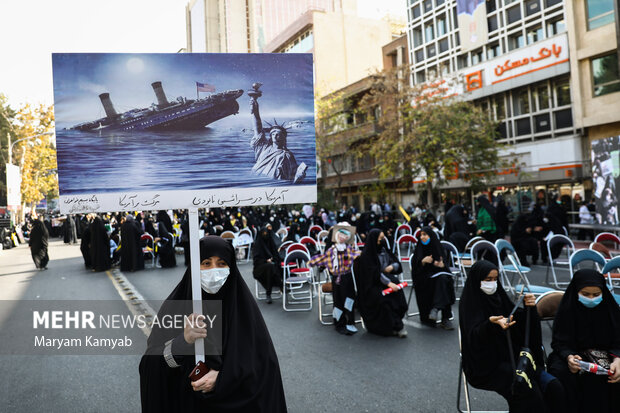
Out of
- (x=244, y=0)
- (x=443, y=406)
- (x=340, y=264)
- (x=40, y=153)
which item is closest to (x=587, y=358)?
(x=443, y=406)

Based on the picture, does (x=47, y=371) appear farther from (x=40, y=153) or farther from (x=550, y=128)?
(x=40, y=153)

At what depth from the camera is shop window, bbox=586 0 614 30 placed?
1892 centimetres

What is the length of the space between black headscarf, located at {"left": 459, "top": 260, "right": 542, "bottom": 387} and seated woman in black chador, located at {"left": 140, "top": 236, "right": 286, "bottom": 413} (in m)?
1.60

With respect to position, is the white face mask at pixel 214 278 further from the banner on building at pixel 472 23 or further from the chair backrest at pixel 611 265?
the banner on building at pixel 472 23

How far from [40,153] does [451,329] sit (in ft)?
99.9

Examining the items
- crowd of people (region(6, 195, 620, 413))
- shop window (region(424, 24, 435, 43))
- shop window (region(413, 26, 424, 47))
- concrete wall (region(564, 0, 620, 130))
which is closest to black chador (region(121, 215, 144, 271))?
crowd of people (region(6, 195, 620, 413))

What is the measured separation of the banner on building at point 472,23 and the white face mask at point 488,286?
25.4 meters

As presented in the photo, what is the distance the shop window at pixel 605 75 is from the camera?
62.2ft

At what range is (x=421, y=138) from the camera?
19750mm

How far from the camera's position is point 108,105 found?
7.21ft

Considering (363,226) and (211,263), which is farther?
(363,226)

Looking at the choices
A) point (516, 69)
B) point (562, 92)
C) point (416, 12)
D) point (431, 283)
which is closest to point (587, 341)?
point (431, 283)

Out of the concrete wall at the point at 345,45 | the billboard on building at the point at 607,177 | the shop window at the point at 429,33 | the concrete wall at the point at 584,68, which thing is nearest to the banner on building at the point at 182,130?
the billboard on building at the point at 607,177

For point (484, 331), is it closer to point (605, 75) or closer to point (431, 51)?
point (605, 75)
